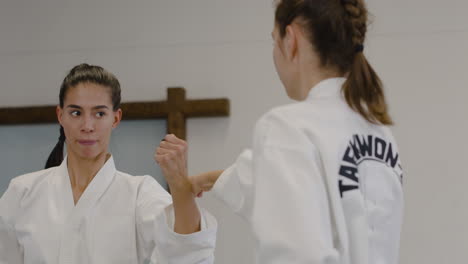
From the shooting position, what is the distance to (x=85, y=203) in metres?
2.02

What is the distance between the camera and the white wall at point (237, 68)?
322cm

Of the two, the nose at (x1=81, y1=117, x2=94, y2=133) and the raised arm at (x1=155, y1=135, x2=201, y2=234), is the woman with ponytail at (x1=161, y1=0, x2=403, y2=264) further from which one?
the nose at (x1=81, y1=117, x2=94, y2=133)

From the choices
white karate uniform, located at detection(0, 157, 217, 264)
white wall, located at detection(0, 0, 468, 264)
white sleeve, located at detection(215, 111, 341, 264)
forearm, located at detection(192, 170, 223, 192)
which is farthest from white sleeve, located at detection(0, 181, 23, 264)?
white wall, located at detection(0, 0, 468, 264)

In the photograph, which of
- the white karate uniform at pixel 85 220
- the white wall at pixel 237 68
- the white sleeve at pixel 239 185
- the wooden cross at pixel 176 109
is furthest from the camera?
the wooden cross at pixel 176 109

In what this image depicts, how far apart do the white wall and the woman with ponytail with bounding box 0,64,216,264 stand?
1.37m

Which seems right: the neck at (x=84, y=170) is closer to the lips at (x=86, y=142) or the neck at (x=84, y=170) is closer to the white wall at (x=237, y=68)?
the lips at (x=86, y=142)

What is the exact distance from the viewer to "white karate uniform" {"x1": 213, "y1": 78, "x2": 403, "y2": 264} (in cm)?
110

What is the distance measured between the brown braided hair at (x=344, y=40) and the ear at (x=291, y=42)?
2cm

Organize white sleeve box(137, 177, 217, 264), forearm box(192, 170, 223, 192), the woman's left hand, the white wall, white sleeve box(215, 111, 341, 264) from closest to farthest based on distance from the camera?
white sleeve box(215, 111, 341, 264)
forearm box(192, 170, 223, 192)
the woman's left hand
white sleeve box(137, 177, 217, 264)
the white wall

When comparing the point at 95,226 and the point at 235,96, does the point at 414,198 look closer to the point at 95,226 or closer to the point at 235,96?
the point at 235,96

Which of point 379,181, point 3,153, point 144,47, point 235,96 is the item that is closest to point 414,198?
point 235,96

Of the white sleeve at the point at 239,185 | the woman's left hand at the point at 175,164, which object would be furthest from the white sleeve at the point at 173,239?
the white sleeve at the point at 239,185

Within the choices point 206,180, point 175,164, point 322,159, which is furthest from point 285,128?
point 175,164

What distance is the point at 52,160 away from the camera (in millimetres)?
2344
